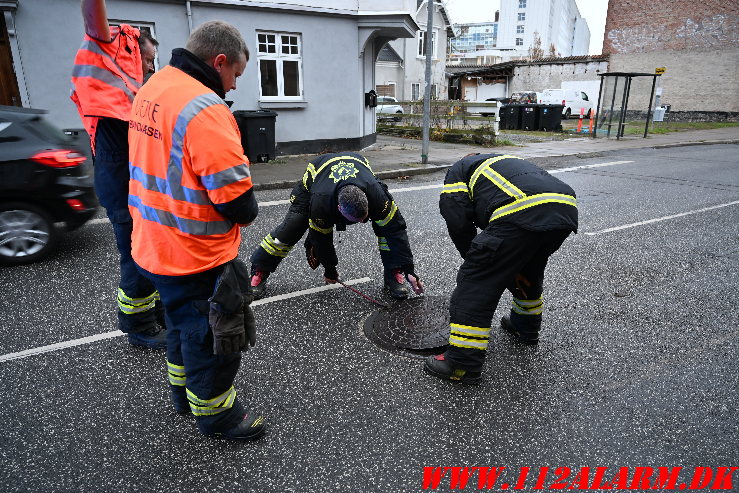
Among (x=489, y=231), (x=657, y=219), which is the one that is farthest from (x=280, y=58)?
(x=489, y=231)

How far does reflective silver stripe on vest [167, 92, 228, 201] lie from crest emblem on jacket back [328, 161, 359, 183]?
169 centimetres

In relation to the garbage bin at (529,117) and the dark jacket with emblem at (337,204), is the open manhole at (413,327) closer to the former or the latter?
the dark jacket with emblem at (337,204)

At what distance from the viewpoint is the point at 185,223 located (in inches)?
83.7

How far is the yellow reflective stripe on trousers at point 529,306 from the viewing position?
136 inches

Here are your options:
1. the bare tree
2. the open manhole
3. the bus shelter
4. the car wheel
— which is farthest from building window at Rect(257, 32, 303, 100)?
the bare tree

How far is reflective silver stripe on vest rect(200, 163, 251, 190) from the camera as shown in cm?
201

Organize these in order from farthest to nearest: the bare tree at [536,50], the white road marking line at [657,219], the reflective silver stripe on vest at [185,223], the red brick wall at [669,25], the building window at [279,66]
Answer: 1. the bare tree at [536,50]
2. the red brick wall at [669,25]
3. the building window at [279,66]
4. the white road marking line at [657,219]
5. the reflective silver stripe on vest at [185,223]

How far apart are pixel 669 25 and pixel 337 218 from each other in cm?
3443

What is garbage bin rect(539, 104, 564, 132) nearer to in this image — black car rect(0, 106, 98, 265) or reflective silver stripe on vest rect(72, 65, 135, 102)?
black car rect(0, 106, 98, 265)

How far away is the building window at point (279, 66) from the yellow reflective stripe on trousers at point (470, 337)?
36.1 ft

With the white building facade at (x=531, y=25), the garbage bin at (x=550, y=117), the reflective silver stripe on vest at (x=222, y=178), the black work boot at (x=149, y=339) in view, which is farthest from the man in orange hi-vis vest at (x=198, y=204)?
the white building facade at (x=531, y=25)

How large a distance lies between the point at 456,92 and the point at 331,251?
138 feet

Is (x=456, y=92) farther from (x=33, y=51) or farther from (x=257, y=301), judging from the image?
(x=257, y=301)

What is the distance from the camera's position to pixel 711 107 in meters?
29.6
